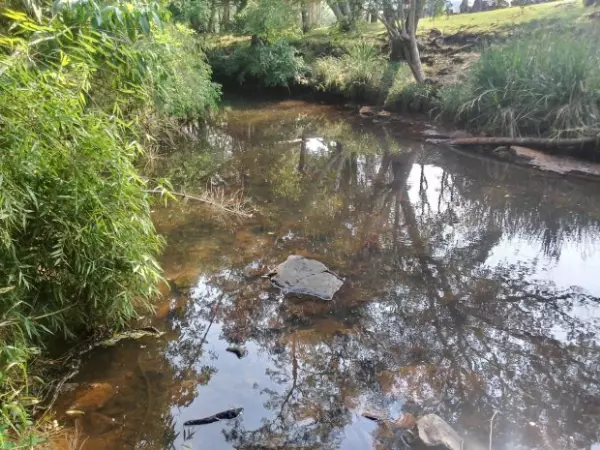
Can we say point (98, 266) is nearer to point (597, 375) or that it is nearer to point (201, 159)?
point (597, 375)

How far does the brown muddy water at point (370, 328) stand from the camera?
3.18 m

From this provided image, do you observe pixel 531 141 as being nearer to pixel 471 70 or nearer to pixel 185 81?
pixel 471 70

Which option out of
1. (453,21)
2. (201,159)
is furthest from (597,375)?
(453,21)

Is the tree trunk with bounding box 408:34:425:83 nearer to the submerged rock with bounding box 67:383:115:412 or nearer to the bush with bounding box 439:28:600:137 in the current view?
the bush with bounding box 439:28:600:137

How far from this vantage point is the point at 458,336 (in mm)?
4059

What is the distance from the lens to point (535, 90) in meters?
8.70

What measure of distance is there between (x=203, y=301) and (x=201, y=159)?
508 cm

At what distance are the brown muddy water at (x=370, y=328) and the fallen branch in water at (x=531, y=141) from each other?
2.73 feet

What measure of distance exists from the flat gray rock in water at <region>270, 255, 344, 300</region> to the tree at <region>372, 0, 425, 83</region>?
8.26 meters

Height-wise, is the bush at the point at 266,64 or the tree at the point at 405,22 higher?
the tree at the point at 405,22

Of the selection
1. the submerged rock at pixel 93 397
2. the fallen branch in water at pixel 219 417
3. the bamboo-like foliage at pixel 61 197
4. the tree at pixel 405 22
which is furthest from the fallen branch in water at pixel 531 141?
the submerged rock at pixel 93 397

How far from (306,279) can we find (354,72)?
992 cm

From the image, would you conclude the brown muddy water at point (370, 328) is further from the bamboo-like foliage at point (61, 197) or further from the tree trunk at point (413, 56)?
the tree trunk at point (413, 56)

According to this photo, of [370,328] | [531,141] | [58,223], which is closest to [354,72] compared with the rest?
[531,141]
